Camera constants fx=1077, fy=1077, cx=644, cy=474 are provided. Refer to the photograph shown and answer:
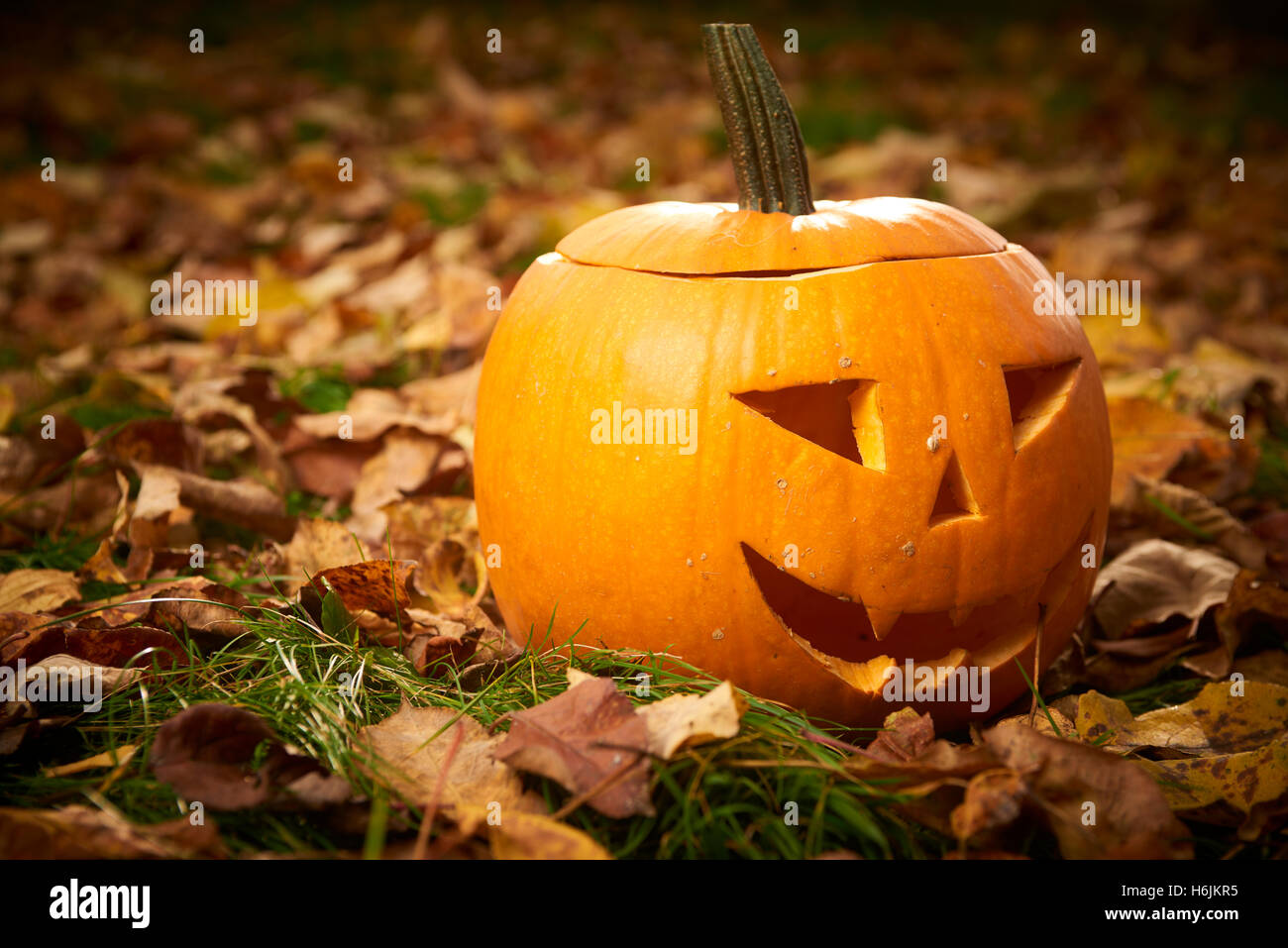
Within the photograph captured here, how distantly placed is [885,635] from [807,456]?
345mm

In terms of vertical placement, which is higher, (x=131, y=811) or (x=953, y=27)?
(x=953, y=27)

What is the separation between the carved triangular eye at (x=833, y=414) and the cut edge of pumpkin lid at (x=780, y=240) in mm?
203

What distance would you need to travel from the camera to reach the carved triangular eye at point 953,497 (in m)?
1.74

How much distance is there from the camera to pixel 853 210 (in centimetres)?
193

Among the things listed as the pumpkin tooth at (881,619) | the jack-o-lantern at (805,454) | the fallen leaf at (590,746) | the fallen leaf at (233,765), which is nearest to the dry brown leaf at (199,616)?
the fallen leaf at (233,765)

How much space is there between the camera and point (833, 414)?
1.82m

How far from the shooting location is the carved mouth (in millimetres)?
1825

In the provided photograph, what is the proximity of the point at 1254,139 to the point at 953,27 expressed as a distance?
4.41 meters

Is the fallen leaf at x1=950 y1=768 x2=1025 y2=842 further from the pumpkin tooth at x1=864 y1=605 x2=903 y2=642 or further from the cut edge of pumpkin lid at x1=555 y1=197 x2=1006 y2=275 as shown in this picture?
the cut edge of pumpkin lid at x1=555 y1=197 x2=1006 y2=275

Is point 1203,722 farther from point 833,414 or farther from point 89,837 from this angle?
point 89,837
